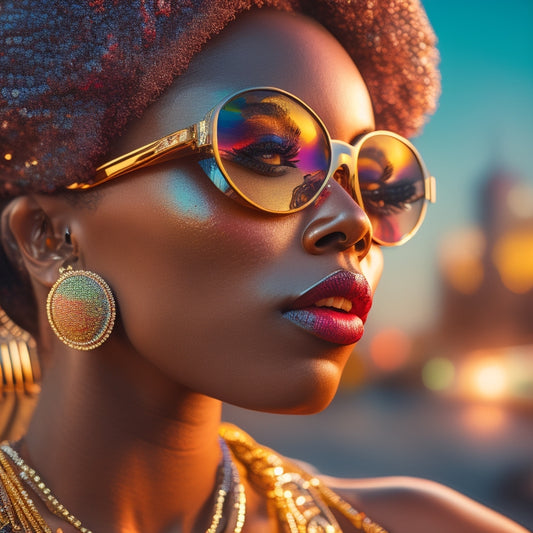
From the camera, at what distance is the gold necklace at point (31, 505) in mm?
1682

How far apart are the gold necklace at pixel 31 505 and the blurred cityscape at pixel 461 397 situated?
191 inches

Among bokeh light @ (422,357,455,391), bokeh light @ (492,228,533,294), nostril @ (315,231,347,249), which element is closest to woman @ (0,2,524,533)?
nostril @ (315,231,347,249)

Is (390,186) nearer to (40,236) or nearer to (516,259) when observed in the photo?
(40,236)

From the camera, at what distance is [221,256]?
1518mm

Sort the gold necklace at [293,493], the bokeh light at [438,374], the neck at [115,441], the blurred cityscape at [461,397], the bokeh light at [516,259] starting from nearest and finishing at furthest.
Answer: the neck at [115,441] → the gold necklace at [293,493] → the blurred cityscape at [461,397] → the bokeh light at [438,374] → the bokeh light at [516,259]

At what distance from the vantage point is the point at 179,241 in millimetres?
1540

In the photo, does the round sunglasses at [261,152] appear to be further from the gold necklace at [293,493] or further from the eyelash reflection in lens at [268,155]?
the gold necklace at [293,493]

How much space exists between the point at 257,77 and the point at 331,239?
442 millimetres

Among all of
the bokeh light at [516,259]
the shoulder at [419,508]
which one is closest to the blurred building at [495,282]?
the bokeh light at [516,259]

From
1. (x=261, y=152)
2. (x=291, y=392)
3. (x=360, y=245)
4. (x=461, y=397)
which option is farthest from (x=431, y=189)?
(x=461, y=397)

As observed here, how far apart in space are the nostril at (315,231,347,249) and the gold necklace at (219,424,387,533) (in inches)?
36.1

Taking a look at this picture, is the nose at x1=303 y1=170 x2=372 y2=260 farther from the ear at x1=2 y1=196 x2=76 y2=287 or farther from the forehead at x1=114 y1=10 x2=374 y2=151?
the ear at x1=2 y1=196 x2=76 y2=287

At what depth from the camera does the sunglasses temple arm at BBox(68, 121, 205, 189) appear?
5.02 ft

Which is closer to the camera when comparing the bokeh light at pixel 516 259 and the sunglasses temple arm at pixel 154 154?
the sunglasses temple arm at pixel 154 154
